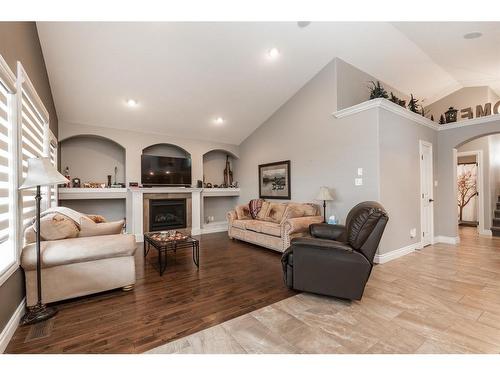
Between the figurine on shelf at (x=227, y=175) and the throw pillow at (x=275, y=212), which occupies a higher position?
the figurine on shelf at (x=227, y=175)

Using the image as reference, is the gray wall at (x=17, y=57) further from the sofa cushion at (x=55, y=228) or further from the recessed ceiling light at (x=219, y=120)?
the recessed ceiling light at (x=219, y=120)

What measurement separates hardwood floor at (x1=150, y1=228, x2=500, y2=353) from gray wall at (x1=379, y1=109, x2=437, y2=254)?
1.01m

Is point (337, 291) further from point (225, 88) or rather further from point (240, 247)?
point (225, 88)

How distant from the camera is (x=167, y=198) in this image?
5605 mm

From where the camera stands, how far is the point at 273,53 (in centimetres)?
395

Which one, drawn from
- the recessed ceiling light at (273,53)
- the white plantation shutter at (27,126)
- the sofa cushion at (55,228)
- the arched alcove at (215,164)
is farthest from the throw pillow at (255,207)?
the white plantation shutter at (27,126)

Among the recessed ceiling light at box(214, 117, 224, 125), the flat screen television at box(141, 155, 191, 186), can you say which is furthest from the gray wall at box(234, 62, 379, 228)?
the flat screen television at box(141, 155, 191, 186)

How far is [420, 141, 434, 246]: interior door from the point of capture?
4.54m

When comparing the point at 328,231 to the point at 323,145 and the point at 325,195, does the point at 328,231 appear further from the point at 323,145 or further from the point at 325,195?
the point at 323,145

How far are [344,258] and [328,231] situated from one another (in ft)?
3.07

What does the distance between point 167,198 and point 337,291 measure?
4.41 metres

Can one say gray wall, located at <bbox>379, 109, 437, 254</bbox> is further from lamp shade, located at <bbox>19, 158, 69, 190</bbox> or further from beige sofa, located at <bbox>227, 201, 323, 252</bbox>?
lamp shade, located at <bbox>19, 158, 69, 190</bbox>

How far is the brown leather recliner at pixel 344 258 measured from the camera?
7.41ft

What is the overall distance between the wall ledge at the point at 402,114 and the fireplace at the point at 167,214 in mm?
4109
